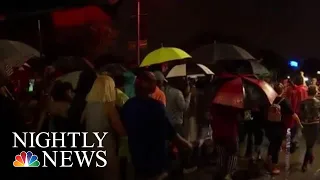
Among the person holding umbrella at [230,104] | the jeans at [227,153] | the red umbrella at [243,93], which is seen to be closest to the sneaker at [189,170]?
the person holding umbrella at [230,104]

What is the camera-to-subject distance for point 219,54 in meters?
9.41

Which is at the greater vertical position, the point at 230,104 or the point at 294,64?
the point at 230,104

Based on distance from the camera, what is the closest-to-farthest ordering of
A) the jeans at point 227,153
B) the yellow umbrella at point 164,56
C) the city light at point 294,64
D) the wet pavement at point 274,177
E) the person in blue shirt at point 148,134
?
the person in blue shirt at point 148,134 < the jeans at point 227,153 < the wet pavement at point 274,177 < the yellow umbrella at point 164,56 < the city light at point 294,64

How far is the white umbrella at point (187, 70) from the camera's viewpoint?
910 cm

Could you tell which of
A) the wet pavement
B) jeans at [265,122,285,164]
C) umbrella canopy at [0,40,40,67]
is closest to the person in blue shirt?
the wet pavement

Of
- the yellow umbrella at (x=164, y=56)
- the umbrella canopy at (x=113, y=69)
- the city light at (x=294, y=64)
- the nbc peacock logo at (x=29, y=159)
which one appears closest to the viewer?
the nbc peacock logo at (x=29, y=159)

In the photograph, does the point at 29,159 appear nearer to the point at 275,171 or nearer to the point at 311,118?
the point at 275,171

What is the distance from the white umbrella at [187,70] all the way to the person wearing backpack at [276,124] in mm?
2004

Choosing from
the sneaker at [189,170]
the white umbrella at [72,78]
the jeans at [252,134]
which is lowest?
the sneaker at [189,170]

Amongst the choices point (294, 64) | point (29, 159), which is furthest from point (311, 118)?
point (294, 64)

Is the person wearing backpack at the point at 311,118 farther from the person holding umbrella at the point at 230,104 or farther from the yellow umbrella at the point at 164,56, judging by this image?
the yellow umbrella at the point at 164,56

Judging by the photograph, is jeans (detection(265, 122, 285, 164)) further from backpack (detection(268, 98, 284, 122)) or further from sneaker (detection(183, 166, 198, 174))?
sneaker (detection(183, 166, 198, 174))

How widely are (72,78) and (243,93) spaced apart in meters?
2.68

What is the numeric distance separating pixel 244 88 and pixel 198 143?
3.00 meters
